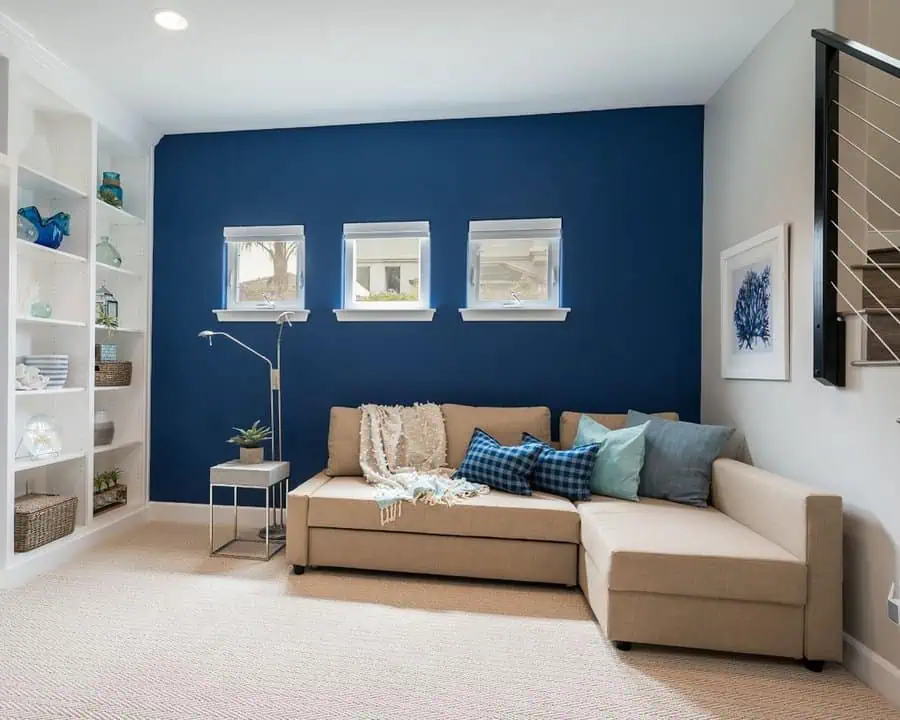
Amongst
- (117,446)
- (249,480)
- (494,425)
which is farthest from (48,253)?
(494,425)

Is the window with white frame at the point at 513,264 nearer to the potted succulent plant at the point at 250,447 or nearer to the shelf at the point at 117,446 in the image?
the potted succulent plant at the point at 250,447

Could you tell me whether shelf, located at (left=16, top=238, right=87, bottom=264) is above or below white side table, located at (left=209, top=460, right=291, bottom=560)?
above

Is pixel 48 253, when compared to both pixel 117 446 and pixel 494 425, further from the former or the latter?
pixel 494 425

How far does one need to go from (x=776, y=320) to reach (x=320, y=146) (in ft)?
9.72

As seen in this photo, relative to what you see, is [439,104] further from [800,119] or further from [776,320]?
[776,320]

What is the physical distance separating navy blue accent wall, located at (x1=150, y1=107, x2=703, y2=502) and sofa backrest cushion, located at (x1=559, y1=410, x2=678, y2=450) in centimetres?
22

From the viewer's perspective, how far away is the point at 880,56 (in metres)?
1.75

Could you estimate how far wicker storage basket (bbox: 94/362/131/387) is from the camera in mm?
3525

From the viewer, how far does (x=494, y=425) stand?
11.1 feet

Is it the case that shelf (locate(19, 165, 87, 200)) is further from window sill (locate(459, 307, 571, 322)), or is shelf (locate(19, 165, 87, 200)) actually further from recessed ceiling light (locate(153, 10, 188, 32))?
window sill (locate(459, 307, 571, 322))

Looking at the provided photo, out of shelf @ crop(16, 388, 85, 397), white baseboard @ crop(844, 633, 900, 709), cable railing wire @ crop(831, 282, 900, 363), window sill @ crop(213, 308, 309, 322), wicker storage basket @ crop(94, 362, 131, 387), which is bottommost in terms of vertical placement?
white baseboard @ crop(844, 633, 900, 709)

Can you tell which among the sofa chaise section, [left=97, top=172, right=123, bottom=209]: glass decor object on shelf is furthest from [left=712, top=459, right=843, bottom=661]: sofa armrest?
[left=97, top=172, right=123, bottom=209]: glass decor object on shelf

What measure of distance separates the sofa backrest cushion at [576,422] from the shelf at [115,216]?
3.11 metres

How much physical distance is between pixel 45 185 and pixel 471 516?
2926 mm
